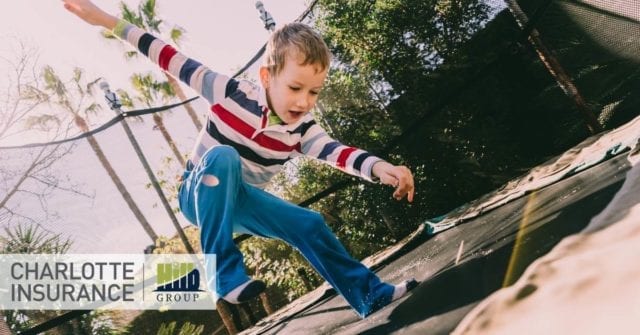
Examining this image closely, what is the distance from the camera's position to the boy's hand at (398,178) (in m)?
1.23

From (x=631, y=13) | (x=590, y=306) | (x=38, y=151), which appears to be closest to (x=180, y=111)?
(x=38, y=151)

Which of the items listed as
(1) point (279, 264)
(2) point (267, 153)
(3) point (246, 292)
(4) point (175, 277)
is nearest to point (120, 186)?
(4) point (175, 277)

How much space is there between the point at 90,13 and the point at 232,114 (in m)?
0.51

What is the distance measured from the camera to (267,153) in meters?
1.38

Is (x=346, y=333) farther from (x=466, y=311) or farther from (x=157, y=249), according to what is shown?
(x=157, y=249)

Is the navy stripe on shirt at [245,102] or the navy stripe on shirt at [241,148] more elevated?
the navy stripe on shirt at [245,102]

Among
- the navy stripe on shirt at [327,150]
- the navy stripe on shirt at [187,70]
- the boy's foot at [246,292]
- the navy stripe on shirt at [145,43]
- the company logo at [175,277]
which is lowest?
the boy's foot at [246,292]

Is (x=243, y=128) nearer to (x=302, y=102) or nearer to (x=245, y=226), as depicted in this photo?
(x=302, y=102)

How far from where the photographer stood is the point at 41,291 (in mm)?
5008

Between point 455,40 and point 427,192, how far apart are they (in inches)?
61.1

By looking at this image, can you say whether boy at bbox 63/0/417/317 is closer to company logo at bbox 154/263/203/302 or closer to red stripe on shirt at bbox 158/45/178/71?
red stripe on shirt at bbox 158/45/178/71

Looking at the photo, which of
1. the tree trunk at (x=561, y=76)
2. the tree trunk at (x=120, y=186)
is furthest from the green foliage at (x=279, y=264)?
the tree trunk at (x=561, y=76)

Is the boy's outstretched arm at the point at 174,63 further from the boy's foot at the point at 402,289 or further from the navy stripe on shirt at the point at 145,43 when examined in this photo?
the boy's foot at the point at 402,289

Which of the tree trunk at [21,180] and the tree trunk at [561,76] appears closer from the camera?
the tree trunk at [561,76]
